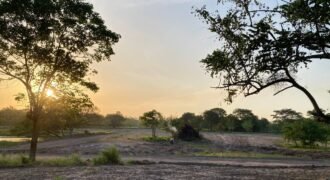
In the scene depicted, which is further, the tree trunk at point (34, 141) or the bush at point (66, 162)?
the tree trunk at point (34, 141)

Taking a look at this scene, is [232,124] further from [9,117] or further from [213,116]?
[9,117]

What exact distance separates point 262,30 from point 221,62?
7.73 ft

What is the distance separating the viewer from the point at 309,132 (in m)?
55.7

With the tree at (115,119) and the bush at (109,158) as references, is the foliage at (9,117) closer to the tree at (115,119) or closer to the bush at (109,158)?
the tree at (115,119)

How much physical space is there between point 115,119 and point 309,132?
78784mm

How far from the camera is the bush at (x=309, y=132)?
55.4 metres

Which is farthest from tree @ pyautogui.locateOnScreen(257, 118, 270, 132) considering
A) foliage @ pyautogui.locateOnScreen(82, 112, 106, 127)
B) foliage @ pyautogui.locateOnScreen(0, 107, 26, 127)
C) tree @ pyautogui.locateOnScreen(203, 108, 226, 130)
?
foliage @ pyautogui.locateOnScreen(0, 107, 26, 127)

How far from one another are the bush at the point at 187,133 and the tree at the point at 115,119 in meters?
64.0

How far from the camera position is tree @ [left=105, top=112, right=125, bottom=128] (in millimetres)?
124900

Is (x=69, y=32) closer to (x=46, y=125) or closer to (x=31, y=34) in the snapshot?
(x=31, y=34)

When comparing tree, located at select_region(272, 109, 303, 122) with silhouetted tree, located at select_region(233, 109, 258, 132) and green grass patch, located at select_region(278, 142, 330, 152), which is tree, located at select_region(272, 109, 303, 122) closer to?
silhouetted tree, located at select_region(233, 109, 258, 132)

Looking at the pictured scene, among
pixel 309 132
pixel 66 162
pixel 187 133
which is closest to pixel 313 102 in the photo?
pixel 66 162

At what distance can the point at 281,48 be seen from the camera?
53.8 ft

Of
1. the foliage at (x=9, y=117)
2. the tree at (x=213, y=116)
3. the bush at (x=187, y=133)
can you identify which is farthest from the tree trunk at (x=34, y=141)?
the foliage at (x=9, y=117)
